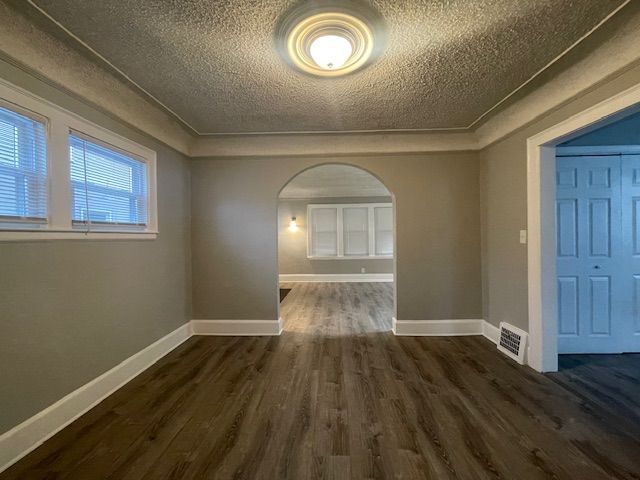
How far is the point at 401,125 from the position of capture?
293 cm

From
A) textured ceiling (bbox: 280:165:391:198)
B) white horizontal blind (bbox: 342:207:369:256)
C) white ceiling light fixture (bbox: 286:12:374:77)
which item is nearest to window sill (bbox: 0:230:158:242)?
white ceiling light fixture (bbox: 286:12:374:77)

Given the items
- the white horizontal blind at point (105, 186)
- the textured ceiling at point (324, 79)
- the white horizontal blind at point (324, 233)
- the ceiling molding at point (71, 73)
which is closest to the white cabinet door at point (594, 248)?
the textured ceiling at point (324, 79)

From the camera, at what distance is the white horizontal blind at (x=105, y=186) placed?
1957 mm

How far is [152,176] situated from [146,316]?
4.53 ft

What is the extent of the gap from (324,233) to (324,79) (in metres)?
6.08

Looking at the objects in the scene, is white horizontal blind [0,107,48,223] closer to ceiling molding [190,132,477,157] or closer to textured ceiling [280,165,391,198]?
ceiling molding [190,132,477,157]

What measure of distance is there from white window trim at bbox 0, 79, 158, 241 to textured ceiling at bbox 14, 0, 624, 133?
0.48 m

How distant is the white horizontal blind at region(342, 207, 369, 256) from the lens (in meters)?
7.95

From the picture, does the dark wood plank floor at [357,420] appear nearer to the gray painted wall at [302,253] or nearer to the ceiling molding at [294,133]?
the ceiling molding at [294,133]

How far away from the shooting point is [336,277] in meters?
7.98

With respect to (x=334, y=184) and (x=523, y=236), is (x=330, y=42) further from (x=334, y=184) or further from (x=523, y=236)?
(x=334, y=184)

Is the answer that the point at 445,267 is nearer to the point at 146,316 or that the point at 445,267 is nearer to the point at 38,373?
the point at 146,316

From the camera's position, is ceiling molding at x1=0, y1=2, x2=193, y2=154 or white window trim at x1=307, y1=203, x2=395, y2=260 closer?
ceiling molding at x1=0, y1=2, x2=193, y2=154

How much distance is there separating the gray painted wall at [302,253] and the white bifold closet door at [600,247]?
206 inches
